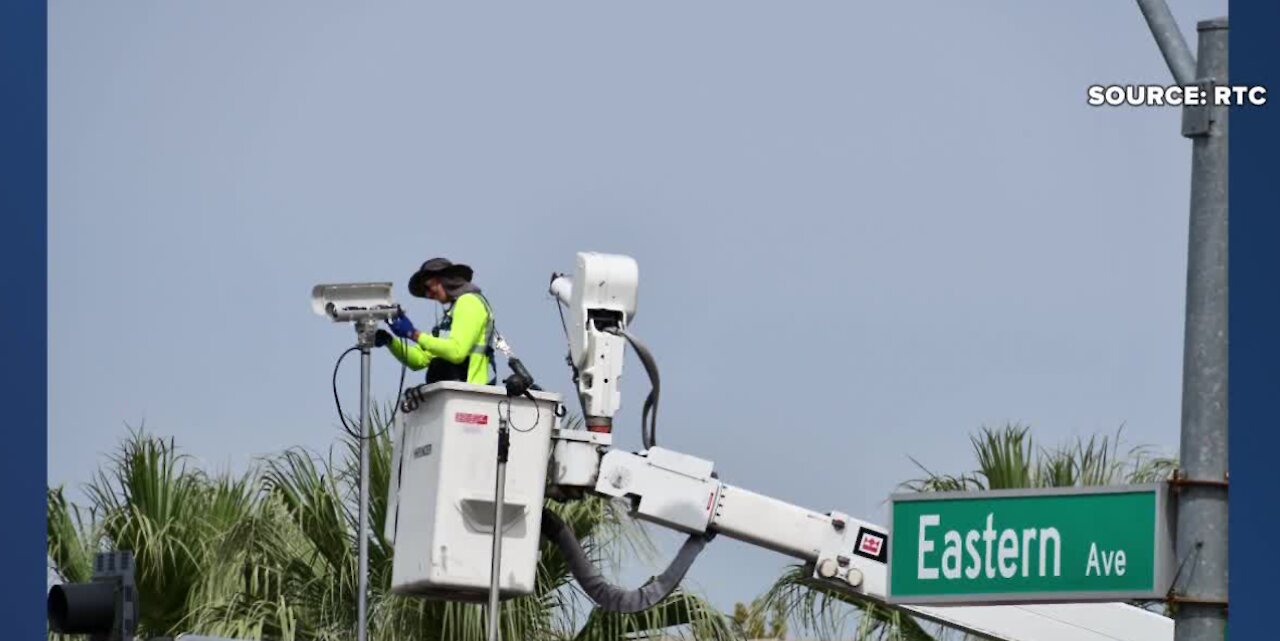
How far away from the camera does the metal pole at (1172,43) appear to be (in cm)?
1118

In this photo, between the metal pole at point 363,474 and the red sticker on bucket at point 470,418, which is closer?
the red sticker on bucket at point 470,418

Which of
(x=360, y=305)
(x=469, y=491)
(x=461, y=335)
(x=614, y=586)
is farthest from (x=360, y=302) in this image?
(x=614, y=586)

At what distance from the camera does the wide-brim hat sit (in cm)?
1393

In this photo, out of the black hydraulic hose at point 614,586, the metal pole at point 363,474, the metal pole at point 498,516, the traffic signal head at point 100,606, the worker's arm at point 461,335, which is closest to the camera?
the traffic signal head at point 100,606

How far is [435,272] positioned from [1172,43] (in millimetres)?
4650

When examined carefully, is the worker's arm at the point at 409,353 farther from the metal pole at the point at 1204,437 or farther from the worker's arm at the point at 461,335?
the metal pole at the point at 1204,437

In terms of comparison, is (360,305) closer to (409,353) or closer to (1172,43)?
(409,353)

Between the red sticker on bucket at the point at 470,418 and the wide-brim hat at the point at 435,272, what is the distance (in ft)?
3.64

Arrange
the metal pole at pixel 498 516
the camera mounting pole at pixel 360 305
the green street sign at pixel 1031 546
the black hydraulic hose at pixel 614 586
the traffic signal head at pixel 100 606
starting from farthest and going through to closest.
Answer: the black hydraulic hose at pixel 614 586 → the camera mounting pole at pixel 360 305 → the metal pole at pixel 498 516 → the green street sign at pixel 1031 546 → the traffic signal head at pixel 100 606

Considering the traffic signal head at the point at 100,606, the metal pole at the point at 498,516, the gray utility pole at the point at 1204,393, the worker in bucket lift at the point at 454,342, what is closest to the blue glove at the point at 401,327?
the worker in bucket lift at the point at 454,342

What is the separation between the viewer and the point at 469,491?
1314cm

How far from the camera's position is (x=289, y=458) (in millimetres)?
18672

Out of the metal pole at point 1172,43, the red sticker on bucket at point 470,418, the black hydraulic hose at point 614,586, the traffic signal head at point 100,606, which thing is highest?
the metal pole at point 1172,43

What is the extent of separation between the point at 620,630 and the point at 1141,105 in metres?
7.23
